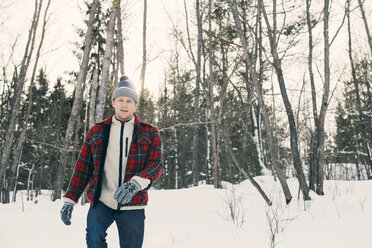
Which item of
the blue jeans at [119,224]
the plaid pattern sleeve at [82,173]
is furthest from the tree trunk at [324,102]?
the plaid pattern sleeve at [82,173]

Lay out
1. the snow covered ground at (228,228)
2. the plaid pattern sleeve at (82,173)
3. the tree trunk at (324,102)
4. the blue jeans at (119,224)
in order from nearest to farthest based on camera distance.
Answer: the blue jeans at (119,224)
the plaid pattern sleeve at (82,173)
the snow covered ground at (228,228)
the tree trunk at (324,102)

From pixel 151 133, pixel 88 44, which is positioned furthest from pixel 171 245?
pixel 88 44

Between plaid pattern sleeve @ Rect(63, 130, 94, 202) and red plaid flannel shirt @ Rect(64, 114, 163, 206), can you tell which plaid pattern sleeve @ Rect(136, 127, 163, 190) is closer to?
red plaid flannel shirt @ Rect(64, 114, 163, 206)

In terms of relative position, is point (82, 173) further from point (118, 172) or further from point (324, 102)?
point (324, 102)

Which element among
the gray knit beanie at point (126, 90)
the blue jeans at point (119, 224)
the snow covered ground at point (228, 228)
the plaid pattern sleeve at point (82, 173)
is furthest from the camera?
the snow covered ground at point (228, 228)

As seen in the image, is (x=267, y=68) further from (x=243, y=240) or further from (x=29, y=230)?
(x=29, y=230)

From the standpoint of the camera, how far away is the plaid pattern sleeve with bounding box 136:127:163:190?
1.93m

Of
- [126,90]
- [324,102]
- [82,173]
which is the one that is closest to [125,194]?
[82,173]

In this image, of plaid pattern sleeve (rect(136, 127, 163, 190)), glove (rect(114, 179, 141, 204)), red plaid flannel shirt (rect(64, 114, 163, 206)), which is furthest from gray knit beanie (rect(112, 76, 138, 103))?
glove (rect(114, 179, 141, 204))

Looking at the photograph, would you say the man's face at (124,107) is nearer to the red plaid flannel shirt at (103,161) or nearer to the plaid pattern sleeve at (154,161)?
the red plaid flannel shirt at (103,161)

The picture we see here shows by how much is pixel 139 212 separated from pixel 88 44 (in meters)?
8.16

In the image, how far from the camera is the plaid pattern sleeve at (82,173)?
2038 mm

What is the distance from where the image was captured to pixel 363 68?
1767 cm

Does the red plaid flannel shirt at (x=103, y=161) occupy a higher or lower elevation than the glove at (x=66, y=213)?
higher
